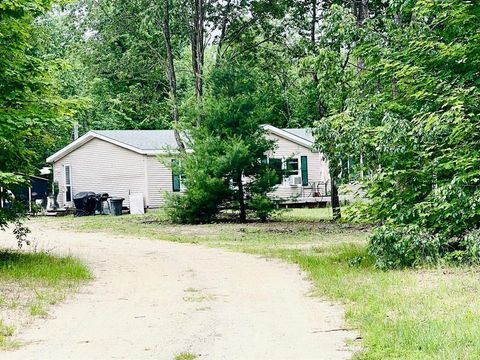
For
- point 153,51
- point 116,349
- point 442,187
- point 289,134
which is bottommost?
point 116,349

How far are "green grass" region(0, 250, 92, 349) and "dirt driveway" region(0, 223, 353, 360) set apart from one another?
226mm

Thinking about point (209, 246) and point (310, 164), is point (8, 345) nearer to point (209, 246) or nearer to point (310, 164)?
point (209, 246)

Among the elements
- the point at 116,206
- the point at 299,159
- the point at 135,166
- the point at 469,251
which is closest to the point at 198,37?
the point at 135,166

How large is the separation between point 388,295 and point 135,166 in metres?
23.4

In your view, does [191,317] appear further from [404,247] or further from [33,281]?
[404,247]

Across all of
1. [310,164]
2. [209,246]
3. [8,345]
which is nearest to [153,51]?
[310,164]

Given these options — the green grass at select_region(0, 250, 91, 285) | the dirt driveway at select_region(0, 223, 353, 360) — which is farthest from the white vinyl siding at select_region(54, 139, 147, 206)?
the dirt driveway at select_region(0, 223, 353, 360)

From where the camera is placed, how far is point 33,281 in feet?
30.4

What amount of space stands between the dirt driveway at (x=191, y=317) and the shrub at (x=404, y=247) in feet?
4.64

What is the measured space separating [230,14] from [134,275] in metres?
17.5

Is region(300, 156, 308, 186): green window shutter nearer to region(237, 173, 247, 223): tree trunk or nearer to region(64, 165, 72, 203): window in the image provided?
region(237, 173, 247, 223): tree trunk

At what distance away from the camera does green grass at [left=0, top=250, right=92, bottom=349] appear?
7281mm

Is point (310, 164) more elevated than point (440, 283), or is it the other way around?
point (310, 164)

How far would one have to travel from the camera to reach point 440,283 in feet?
26.1
